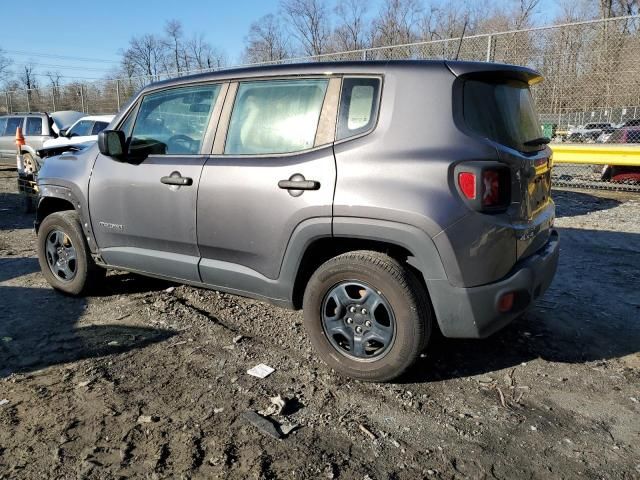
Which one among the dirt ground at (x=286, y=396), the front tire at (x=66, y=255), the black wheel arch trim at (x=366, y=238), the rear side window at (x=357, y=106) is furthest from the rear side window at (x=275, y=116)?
the front tire at (x=66, y=255)

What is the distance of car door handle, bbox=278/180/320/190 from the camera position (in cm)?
298

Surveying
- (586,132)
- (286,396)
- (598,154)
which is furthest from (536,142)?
(586,132)

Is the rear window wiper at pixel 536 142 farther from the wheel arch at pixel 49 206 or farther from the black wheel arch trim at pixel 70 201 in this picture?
the wheel arch at pixel 49 206

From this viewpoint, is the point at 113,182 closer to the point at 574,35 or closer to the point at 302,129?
the point at 302,129

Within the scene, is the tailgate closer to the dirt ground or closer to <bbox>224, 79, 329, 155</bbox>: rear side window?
the dirt ground

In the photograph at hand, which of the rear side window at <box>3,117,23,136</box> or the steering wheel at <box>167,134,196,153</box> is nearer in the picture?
the steering wheel at <box>167,134,196,153</box>

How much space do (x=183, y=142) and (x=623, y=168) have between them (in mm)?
10288

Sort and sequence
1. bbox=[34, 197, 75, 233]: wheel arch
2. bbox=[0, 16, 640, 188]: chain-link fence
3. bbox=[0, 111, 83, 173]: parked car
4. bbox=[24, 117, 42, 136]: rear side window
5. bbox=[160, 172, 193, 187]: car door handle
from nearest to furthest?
1. bbox=[160, 172, 193, 187]: car door handle
2. bbox=[34, 197, 75, 233]: wheel arch
3. bbox=[0, 16, 640, 188]: chain-link fence
4. bbox=[0, 111, 83, 173]: parked car
5. bbox=[24, 117, 42, 136]: rear side window

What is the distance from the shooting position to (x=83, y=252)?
4363mm

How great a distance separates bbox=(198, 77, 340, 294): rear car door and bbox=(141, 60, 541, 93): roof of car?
0.06 m

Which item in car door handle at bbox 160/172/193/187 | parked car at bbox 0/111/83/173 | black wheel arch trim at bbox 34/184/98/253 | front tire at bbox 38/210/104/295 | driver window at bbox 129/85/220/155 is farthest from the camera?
parked car at bbox 0/111/83/173

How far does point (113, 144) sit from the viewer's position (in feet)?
12.7

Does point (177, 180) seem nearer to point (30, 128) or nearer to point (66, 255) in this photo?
point (66, 255)

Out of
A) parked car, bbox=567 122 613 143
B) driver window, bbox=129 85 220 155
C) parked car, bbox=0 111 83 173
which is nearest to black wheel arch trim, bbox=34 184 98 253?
driver window, bbox=129 85 220 155
